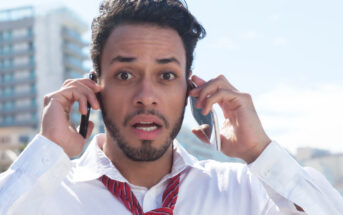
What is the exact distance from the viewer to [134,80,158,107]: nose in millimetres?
2656

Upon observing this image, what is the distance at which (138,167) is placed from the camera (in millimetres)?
2832

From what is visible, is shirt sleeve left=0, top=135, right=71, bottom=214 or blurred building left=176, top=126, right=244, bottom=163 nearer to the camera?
shirt sleeve left=0, top=135, right=71, bottom=214

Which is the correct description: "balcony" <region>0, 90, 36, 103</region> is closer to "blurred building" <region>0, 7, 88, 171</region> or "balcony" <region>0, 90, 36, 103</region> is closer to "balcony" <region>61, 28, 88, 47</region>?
"blurred building" <region>0, 7, 88, 171</region>

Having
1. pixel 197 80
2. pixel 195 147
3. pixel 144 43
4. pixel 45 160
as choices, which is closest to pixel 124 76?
pixel 144 43

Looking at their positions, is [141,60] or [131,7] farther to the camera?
[131,7]

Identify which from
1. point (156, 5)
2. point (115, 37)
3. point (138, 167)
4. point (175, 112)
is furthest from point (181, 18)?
point (138, 167)

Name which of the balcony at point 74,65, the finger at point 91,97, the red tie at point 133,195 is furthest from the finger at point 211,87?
the balcony at point 74,65

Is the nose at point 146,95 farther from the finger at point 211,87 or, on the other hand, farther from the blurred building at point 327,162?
the blurred building at point 327,162

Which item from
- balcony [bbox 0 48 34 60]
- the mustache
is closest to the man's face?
the mustache

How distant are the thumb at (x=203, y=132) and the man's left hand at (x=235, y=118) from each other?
0.30ft

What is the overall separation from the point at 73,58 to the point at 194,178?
6977 centimetres

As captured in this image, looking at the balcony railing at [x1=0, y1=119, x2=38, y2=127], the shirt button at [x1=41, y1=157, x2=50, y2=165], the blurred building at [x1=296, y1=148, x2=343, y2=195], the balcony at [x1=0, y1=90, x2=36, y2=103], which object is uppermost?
the shirt button at [x1=41, y1=157, x2=50, y2=165]

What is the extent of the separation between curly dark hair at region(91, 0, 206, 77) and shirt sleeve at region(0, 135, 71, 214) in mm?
655

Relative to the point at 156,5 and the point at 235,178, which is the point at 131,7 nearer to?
the point at 156,5
